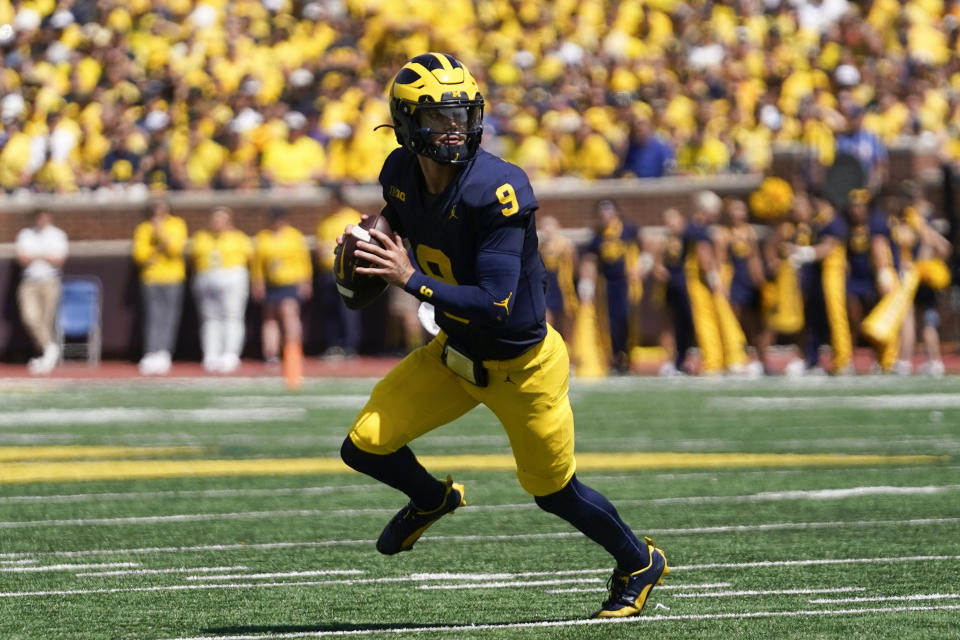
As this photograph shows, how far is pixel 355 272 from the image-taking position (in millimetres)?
5434

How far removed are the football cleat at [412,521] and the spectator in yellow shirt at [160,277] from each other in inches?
570

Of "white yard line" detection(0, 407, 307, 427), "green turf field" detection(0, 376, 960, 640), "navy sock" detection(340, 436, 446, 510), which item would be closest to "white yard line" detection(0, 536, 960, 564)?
"green turf field" detection(0, 376, 960, 640)

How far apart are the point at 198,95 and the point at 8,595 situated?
16.8 meters

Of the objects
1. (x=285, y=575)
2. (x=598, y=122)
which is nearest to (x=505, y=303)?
(x=285, y=575)

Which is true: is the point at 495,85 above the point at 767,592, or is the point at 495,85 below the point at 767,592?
above

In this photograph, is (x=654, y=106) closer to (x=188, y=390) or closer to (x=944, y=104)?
(x=944, y=104)

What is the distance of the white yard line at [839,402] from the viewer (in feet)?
46.2

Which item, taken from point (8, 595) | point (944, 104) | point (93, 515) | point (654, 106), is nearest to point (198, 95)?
point (654, 106)

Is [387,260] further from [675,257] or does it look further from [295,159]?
[295,159]

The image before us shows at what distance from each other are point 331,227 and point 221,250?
1257 millimetres

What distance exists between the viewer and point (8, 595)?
626cm

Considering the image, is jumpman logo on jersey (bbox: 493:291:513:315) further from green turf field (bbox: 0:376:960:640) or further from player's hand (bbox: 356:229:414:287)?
green turf field (bbox: 0:376:960:640)

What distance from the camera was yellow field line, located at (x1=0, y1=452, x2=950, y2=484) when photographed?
33.8 ft

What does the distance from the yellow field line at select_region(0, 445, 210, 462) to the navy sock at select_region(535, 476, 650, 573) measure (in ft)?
19.7
